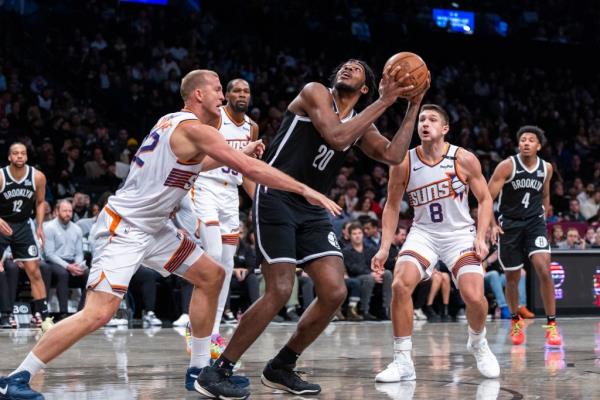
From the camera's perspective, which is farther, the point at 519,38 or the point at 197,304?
the point at 519,38

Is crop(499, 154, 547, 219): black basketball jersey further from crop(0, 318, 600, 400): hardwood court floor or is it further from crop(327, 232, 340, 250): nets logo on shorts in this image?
crop(327, 232, 340, 250): nets logo on shorts

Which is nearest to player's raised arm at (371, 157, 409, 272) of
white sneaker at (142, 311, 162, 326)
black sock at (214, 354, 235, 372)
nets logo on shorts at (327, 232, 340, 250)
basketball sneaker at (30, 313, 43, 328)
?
nets logo on shorts at (327, 232, 340, 250)

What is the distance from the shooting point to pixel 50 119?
16.6 meters

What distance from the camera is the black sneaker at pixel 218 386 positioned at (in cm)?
578

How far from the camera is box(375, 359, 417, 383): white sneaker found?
6.65m

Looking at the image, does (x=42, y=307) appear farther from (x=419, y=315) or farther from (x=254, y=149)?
(x=254, y=149)

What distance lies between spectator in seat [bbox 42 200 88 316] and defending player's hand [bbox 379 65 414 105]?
7682 mm

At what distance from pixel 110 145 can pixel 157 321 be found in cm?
512

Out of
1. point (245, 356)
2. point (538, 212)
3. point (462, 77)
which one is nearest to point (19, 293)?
point (245, 356)

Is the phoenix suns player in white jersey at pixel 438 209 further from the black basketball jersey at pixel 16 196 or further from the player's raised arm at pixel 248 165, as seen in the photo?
the black basketball jersey at pixel 16 196

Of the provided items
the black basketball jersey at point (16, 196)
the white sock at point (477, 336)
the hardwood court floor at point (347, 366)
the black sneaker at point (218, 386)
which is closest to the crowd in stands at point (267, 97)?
the black basketball jersey at point (16, 196)

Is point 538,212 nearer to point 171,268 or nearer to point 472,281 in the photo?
point 472,281

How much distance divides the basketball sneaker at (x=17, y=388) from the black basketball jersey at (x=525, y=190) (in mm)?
6583

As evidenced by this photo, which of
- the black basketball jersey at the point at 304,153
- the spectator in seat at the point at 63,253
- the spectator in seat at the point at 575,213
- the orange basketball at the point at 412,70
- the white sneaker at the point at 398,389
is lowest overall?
the white sneaker at the point at 398,389
